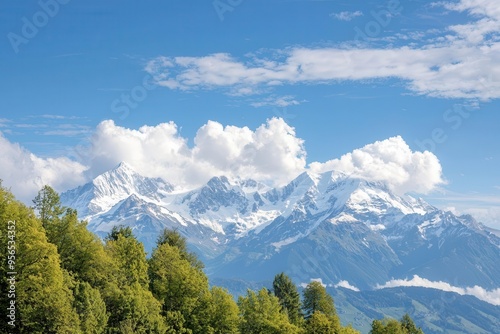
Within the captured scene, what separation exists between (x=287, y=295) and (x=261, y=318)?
82.2ft

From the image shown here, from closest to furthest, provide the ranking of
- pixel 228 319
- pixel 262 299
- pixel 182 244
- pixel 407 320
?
pixel 228 319, pixel 262 299, pixel 182 244, pixel 407 320

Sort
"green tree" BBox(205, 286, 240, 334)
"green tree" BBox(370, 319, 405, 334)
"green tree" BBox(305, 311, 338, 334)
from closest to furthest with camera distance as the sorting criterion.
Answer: "green tree" BBox(205, 286, 240, 334)
"green tree" BBox(305, 311, 338, 334)
"green tree" BBox(370, 319, 405, 334)

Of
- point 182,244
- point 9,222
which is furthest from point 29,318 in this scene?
point 182,244

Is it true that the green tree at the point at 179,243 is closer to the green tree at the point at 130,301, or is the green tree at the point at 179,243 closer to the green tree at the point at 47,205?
the green tree at the point at 130,301

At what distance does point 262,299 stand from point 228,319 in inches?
354

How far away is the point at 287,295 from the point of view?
113 m

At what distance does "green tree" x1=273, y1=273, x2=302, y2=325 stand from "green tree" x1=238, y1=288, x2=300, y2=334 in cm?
1915

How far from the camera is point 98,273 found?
7206cm

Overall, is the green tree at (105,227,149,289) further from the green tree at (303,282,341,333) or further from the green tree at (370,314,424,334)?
Answer: the green tree at (370,314,424,334)

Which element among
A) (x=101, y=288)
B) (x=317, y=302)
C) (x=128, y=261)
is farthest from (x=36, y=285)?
(x=317, y=302)

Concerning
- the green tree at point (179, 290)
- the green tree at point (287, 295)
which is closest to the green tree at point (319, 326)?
the green tree at point (287, 295)

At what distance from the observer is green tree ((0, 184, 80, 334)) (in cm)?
5881

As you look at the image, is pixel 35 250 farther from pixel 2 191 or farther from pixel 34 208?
pixel 34 208

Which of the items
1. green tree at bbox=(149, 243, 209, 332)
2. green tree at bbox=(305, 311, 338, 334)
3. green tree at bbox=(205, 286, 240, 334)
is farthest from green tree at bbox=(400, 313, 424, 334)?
green tree at bbox=(149, 243, 209, 332)
